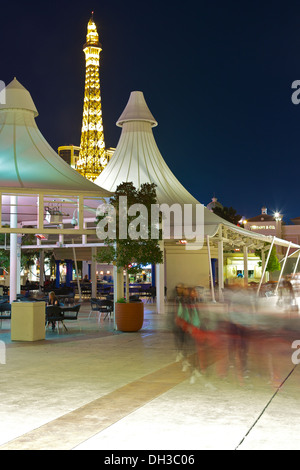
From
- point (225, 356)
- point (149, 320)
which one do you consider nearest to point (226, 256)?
point (149, 320)

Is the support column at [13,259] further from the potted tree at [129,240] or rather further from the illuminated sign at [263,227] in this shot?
the illuminated sign at [263,227]

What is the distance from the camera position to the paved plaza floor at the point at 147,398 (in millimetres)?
4586

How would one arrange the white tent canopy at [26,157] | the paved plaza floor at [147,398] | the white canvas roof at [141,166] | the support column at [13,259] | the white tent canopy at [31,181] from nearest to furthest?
1. the paved plaza floor at [147,398]
2. the white tent canopy at [31,181]
3. the white tent canopy at [26,157]
4. the support column at [13,259]
5. the white canvas roof at [141,166]

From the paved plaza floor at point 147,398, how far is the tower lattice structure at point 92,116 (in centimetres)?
7734

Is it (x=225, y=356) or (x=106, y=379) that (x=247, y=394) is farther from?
(x=225, y=356)

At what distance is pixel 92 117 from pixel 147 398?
86.5 m

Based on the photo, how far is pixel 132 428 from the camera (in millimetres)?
4871

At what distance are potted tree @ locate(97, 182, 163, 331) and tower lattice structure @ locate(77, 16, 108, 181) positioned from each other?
73002mm

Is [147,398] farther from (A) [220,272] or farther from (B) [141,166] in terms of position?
(B) [141,166]

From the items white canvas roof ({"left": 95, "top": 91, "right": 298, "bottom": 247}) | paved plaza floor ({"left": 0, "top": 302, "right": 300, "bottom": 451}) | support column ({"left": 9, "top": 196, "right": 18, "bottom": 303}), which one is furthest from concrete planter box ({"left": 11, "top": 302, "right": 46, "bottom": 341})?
white canvas roof ({"left": 95, "top": 91, "right": 298, "bottom": 247})

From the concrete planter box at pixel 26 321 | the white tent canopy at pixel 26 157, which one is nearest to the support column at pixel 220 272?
the white tent canopy at pixel 26 157

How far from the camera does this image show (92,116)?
89.4 meters

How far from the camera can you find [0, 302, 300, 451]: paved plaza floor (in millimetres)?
4586
